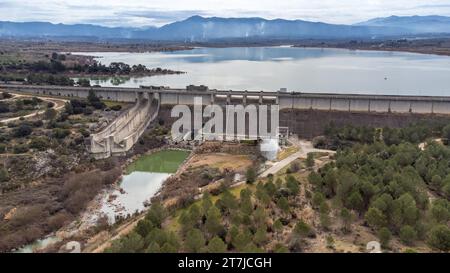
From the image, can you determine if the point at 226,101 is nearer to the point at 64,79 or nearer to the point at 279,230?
the point at 64,79

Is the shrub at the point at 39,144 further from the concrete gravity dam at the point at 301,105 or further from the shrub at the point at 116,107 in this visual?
the shrub at the point at 116,107

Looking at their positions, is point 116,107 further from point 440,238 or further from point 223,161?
point 440,238

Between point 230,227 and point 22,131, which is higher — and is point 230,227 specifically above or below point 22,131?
below

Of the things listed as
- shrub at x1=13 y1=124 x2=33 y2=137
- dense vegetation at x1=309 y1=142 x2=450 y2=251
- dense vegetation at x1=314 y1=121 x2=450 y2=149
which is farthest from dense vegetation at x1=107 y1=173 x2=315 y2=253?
shrub at x1=13 y1=124 x2=33 y2=137

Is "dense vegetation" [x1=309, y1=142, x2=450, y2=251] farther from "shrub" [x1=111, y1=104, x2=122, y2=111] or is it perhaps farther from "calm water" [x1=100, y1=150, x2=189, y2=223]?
"shrub" [x1=111, y1=104, x2=122, y2=111]

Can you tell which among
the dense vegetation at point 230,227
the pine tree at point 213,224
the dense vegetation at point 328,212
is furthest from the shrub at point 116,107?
the pine tree at point 213,224

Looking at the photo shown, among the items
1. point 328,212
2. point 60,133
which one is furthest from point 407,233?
point 60,133

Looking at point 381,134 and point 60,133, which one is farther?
point 381,134
